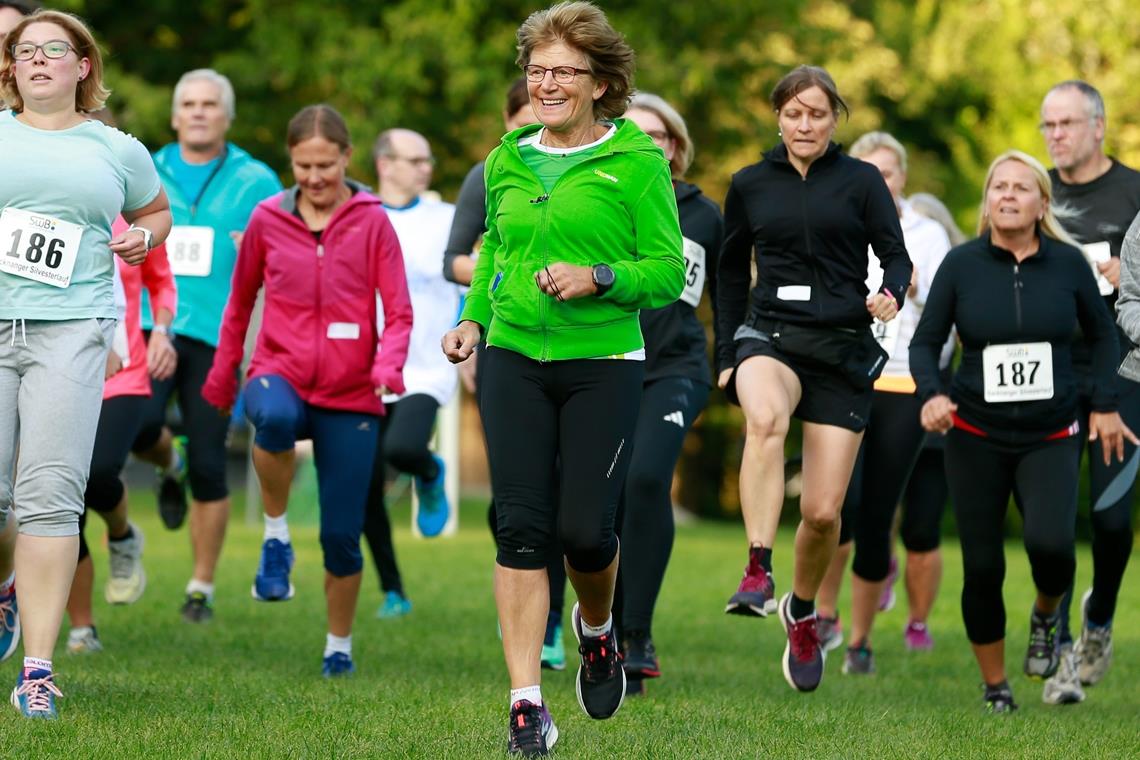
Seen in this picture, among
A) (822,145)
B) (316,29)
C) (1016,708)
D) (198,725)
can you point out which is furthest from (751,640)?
(316,29)

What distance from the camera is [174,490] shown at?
11.5m

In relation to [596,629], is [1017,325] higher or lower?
higher

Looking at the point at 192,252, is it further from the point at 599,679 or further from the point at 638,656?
the point at 599,679

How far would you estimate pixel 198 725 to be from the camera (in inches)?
268

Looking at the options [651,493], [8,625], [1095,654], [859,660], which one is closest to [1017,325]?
[651,493]

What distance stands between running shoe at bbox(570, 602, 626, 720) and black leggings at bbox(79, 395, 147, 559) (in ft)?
10.2

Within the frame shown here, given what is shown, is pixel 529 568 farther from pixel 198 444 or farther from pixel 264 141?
pixel 264 141

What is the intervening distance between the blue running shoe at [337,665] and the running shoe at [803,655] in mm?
1980

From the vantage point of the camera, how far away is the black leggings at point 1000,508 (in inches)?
318

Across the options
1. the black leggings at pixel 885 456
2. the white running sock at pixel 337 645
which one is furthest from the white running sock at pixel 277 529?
the black leggings at pixel 885 456

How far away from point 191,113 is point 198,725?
15.3 feet

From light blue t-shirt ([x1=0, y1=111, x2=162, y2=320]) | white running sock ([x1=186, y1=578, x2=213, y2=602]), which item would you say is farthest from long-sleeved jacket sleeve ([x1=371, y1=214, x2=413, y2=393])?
white running sock ([x1=186, y1=578, x2=213, y2=602])

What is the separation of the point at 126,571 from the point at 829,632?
3761 millimetres

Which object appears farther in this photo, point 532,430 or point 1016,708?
point 1016,708
